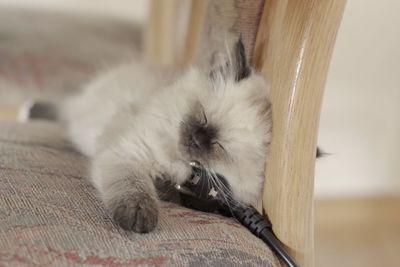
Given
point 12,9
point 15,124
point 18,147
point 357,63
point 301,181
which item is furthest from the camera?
point 12,9

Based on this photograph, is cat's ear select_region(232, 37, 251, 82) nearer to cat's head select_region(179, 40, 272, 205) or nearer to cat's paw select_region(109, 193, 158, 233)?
cat's head select_region(179, 40, 272, 205)

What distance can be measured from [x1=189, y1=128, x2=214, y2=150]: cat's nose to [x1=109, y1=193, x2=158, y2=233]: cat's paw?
0.15 m

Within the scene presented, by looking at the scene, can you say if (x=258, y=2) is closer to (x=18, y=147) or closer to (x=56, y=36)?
(x=18, y=147)

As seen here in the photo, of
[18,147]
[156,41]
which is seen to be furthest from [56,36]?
[18,147]

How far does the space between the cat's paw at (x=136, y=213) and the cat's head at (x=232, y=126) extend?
0.16m

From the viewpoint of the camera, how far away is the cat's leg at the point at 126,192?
2.19 feet

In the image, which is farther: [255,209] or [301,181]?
[255,209]

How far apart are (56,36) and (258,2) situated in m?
1.02

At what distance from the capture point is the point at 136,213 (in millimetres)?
685

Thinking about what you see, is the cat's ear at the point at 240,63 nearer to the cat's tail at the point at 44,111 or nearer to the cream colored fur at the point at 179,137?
the cream colored fur at the point at 179,137

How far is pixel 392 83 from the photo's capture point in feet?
6.11

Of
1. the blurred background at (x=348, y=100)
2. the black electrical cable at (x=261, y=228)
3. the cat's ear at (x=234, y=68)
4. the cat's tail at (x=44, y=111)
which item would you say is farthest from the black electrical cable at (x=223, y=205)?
the blurred background at (x=348, y=100)

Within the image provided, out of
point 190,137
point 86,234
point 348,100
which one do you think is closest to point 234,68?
point 190,137

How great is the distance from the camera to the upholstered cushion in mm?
582
